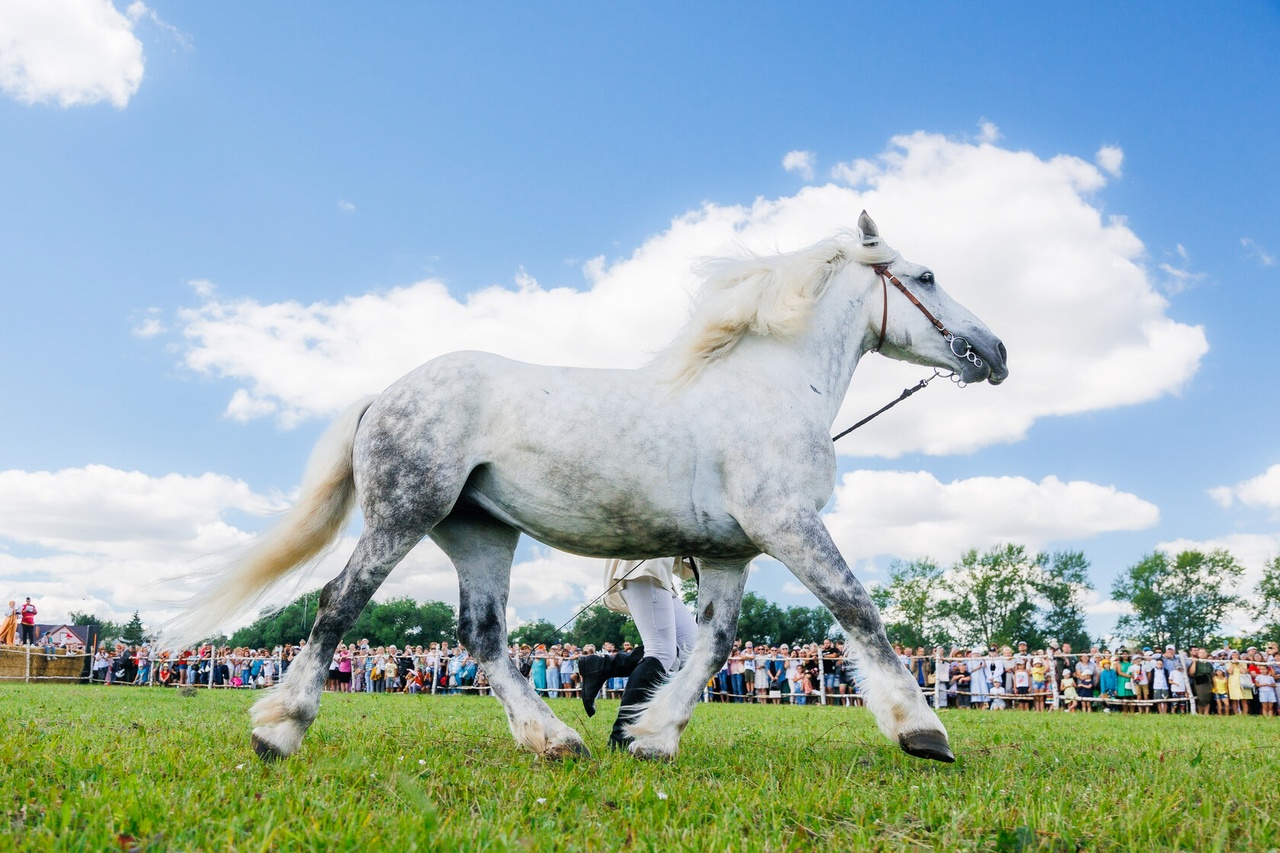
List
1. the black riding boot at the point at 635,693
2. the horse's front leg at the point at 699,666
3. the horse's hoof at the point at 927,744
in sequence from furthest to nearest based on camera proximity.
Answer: the black riding boot at the point at 635,693
the horse's front leg at the point at 699,666
the horse's hoof at the point at 927,744

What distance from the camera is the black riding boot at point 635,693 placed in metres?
5.31

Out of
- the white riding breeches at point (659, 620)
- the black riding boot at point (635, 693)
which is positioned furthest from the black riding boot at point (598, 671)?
the black riding boot at point (635, 693)

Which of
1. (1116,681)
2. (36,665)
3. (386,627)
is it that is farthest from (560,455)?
(386,627)

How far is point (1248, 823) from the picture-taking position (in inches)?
119

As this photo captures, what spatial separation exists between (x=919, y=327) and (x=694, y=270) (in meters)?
1.38

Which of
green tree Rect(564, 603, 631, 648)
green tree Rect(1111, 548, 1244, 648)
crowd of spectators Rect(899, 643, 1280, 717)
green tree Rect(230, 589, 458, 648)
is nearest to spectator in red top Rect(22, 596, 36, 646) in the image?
crowd of spectators Rect(899, 643, 1280, 717)

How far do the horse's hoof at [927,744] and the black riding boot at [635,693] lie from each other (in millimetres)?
1604

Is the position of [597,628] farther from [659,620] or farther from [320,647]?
[320,647]

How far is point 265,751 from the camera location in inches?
170

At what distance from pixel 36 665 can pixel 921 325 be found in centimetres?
3377

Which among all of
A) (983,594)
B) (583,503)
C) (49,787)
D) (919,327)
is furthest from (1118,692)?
(983,594)

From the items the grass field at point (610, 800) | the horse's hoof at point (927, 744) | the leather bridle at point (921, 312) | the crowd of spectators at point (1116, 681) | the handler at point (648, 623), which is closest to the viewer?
the grass field at point (610, 800)

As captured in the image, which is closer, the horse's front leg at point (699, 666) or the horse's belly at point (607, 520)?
the horse's belly at point (607, 520)

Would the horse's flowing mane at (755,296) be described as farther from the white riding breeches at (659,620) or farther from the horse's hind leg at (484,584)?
the white riding breeches at (659,620)
